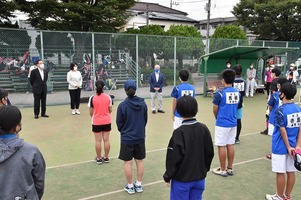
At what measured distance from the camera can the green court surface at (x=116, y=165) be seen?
4.60m

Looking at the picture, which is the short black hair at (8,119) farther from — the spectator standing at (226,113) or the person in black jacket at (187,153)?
the spectator standing at (226,113)

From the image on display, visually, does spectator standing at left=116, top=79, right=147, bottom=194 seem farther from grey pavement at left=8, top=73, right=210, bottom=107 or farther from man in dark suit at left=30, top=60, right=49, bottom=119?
grey pavement at left=8, top=73, right=210, bottom=107

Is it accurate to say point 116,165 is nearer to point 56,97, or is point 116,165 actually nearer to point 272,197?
point 272,197

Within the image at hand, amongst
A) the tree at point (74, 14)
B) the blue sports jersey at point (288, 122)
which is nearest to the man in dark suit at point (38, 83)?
the blue sports jersey at point (288, 122)

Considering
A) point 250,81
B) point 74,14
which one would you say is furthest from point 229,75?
point 74,14

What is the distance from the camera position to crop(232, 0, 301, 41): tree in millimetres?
28734

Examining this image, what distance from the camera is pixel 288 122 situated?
3.88 metres

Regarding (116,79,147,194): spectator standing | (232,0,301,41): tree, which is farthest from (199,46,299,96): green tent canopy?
(232,0,301,41): tree

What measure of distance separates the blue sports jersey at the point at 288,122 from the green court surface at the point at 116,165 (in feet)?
3.17

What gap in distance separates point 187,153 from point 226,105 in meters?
2.32

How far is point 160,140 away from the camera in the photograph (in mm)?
7570

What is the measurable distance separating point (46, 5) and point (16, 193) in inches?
752

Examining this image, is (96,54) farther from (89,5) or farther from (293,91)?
(293,91)

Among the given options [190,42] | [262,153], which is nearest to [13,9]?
[190,42]
